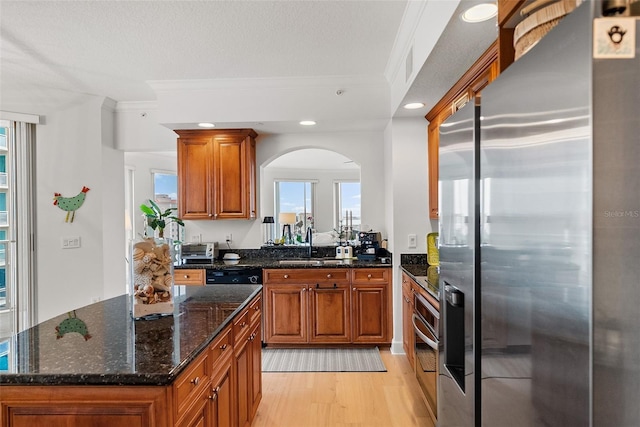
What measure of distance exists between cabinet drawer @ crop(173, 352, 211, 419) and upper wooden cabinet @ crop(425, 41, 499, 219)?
5.00 ft

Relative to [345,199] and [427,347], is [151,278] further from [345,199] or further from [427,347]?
[345,199]

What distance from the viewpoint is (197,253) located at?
12.9 ft

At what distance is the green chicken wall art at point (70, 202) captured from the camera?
3.84 meters

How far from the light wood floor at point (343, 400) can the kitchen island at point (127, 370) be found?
697 millimetres

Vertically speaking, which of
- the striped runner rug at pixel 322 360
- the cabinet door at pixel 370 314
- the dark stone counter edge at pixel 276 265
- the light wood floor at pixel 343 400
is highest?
the dark stone counter edge at pixel 276 265

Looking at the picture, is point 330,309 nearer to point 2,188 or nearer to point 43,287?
point 43,287

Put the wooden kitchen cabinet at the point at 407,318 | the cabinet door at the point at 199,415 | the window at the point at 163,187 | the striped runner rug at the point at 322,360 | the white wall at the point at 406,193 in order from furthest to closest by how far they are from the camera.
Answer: the window at the point at 163,187
the white wall at the point at 406,193
the striped runner rug at the point at 322,360
the wooden kitchen cabinet at the point at 407,318
the cabinet door at the point at 199,415

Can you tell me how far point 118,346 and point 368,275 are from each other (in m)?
2.54

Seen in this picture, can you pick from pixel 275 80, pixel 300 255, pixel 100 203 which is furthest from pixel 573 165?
pixel 100 203

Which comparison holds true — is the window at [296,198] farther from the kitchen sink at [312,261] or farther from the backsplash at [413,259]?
the backsplash at [413,259]

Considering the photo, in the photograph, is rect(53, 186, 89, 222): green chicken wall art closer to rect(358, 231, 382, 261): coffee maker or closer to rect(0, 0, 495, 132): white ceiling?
rect(0, 0, 495, 132): white ceiling

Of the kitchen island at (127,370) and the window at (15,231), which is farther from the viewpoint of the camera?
the window at (15,231)

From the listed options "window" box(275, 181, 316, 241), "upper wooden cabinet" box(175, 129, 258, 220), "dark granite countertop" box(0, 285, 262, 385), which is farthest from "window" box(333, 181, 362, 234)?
"dark granite countertop" box(0, 285, 262, 385)

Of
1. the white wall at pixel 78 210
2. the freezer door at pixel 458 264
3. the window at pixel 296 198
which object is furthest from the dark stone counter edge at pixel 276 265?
the window at pixel 296 198
